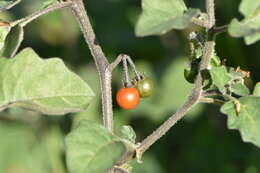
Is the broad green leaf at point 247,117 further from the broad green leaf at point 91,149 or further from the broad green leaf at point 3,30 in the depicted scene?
the broad green leaf at point 3,30

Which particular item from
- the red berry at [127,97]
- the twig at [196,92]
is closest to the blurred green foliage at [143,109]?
the red berry at [127,97]

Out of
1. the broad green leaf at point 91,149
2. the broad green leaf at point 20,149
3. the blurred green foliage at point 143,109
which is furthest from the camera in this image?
the broad green leaf at point 20,149

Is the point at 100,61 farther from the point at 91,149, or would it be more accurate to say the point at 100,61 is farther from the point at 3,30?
the point at 91,149

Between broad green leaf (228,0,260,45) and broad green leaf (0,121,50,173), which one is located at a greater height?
broad green leaf (228,0,260,45)

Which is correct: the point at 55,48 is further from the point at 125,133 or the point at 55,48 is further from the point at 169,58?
the point at 125,133

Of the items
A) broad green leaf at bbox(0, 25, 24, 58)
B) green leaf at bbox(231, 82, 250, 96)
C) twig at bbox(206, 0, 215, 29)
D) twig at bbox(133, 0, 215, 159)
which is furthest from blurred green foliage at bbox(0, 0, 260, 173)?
twig at bbox(206, 0, 215, 29)

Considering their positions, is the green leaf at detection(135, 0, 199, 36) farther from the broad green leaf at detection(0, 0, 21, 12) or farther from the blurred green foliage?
the blurred green foliage
